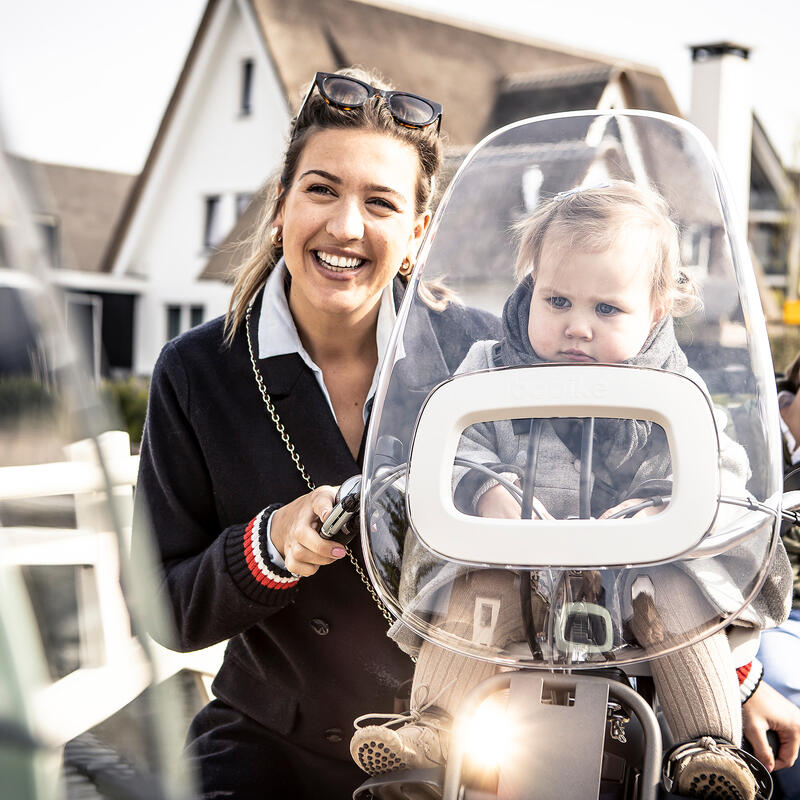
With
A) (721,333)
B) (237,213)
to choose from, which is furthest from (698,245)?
(237,213)

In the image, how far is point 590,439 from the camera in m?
1.12

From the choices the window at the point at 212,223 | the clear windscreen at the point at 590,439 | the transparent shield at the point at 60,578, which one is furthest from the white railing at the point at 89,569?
the window at the point at 212,223

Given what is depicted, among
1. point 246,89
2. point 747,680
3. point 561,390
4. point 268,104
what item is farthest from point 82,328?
point 246,89

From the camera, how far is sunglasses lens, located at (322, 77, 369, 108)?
1752mm

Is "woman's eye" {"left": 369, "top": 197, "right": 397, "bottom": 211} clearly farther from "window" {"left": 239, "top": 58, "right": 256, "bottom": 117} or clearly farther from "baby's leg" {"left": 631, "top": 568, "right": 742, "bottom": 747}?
"window" {"left": 239, "top": 58, "right": 256, "bottom": 117}

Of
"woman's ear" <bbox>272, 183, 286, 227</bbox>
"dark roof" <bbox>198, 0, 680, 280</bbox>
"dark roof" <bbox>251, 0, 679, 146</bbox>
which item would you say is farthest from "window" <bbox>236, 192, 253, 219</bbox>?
"woman's ear" <bbox>272, 183, 286, 227</bbox>

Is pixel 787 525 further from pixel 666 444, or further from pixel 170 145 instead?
pixel 170 145

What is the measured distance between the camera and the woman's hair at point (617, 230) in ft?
3.87

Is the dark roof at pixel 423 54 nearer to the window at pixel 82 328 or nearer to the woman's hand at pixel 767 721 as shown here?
the woman's hand at pixel 767 721

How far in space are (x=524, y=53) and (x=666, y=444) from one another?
19.8m

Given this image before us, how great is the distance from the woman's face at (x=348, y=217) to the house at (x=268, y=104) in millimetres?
14503

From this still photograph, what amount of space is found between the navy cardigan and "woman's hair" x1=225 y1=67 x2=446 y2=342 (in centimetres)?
14

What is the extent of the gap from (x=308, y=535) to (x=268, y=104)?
16.3m

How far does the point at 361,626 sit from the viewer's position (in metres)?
1.74
